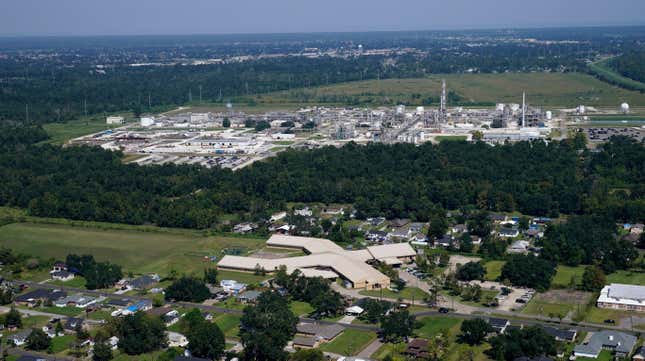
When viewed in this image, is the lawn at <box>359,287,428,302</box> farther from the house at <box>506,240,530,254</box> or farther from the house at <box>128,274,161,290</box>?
the house at <box>128,274,161,290</box>

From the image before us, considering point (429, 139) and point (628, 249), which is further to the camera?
point (429, 139)

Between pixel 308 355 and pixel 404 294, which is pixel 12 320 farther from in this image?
pixel 404 294

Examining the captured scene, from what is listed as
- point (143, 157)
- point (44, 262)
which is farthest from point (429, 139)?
point (44, 262)

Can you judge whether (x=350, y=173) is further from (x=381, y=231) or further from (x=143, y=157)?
(x=143, y=157)

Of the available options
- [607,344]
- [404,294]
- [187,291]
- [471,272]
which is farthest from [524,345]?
[187,291]

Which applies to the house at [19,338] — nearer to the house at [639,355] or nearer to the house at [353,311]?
the house at [353,311]

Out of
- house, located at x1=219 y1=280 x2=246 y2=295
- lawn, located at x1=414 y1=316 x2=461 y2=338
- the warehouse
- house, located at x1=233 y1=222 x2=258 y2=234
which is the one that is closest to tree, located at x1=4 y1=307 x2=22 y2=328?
house, located at x1=219 y1=280 x2=246 y2=295
